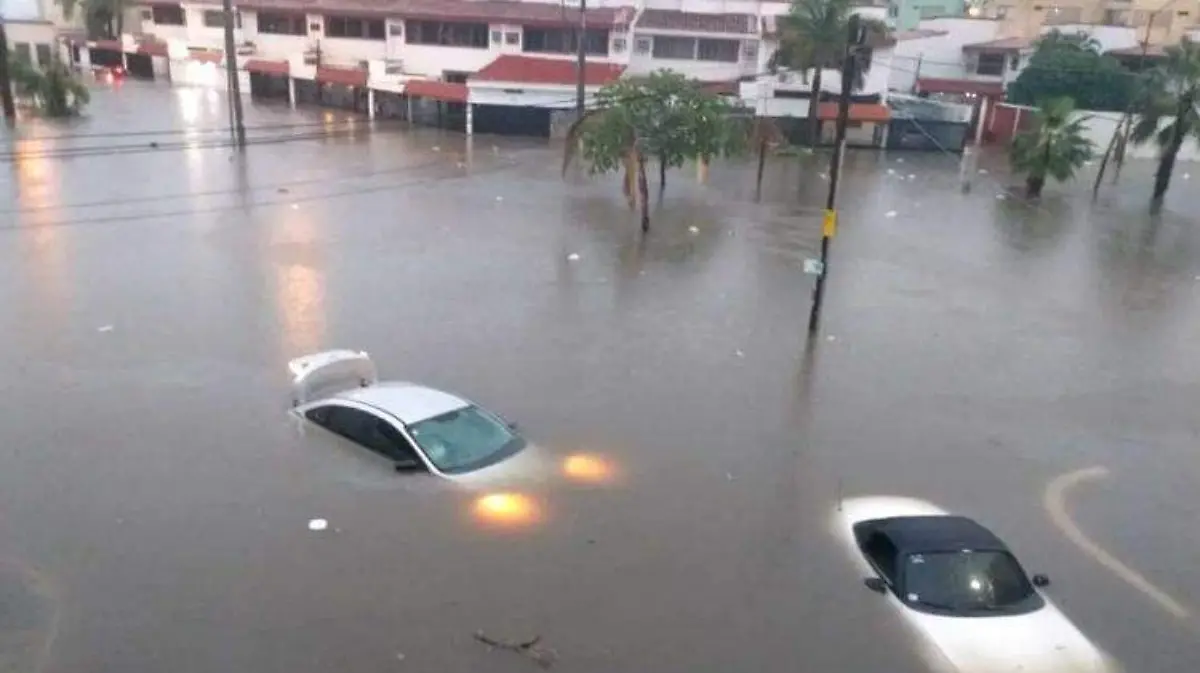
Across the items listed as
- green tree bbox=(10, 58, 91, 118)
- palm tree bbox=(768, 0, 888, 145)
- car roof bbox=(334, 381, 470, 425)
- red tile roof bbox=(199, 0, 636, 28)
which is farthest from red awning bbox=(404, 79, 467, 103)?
car roof bbox=(334, 381, 470, 425)

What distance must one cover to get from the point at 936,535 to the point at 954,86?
4973 centimetres

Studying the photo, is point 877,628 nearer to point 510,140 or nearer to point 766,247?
point 766,247

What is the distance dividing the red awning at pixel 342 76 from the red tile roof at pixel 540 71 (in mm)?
6636

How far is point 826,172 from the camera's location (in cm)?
3712

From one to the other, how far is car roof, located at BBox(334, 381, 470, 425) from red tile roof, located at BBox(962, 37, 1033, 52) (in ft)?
166

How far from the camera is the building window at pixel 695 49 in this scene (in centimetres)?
4878

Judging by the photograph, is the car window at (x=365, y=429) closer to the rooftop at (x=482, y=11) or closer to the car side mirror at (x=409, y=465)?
the car side mirror at (x=409, y=465)

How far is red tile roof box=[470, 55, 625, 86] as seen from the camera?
1694 inches

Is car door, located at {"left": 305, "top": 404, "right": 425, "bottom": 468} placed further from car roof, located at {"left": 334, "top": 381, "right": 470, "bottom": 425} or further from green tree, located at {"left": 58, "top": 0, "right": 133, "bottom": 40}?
green tree, located at {"left": 58, "top": 0, "right": 133, "bottom": 40}

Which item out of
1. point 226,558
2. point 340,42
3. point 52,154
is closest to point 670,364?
point 226,558

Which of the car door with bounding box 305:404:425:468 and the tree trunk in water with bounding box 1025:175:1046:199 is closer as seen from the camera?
the car door with bounding box 305:404:425:468

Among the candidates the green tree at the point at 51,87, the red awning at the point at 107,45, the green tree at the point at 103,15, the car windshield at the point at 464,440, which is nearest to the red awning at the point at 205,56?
the red awning at the point at 107,45

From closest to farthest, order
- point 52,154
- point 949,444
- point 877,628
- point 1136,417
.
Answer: point 877,628 < point 949,444 < point 1136,417 < point 52,154

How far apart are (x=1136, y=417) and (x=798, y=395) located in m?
4.98
